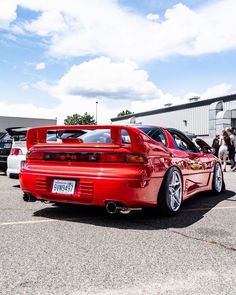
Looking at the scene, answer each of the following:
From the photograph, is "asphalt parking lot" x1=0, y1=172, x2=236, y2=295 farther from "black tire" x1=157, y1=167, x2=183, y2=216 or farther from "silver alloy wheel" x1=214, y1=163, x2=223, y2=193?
"silver alloy wheel" x1=214, y1=163, x2=223, y2=193

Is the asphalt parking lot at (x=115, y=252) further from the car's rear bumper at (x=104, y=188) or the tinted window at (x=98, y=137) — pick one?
the tinted window at (x=98, y=137)

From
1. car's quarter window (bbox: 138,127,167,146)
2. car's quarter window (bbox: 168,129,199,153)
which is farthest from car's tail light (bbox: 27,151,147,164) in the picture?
car's quarter window (bbox: 168,129,199,153)

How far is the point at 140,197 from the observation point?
4309 millimetres

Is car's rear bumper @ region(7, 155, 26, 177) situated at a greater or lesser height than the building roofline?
lesser

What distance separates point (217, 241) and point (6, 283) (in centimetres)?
212

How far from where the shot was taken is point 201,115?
1069 inches

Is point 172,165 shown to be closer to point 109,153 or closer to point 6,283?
point 109,153

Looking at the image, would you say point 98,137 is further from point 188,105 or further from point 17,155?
point 188,105

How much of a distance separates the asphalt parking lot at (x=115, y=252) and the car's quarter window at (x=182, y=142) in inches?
40.3

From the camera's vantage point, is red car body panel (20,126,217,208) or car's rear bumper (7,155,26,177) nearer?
red car body panel (20,126,217,208)

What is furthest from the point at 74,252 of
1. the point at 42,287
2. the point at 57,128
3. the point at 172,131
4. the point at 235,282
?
the point at 172,131

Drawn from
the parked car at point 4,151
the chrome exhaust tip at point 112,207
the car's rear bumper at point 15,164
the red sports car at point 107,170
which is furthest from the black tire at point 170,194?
the parked car at point 4,151

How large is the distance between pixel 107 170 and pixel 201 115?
23745 millimetres

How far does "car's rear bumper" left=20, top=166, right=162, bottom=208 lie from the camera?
4.24m
